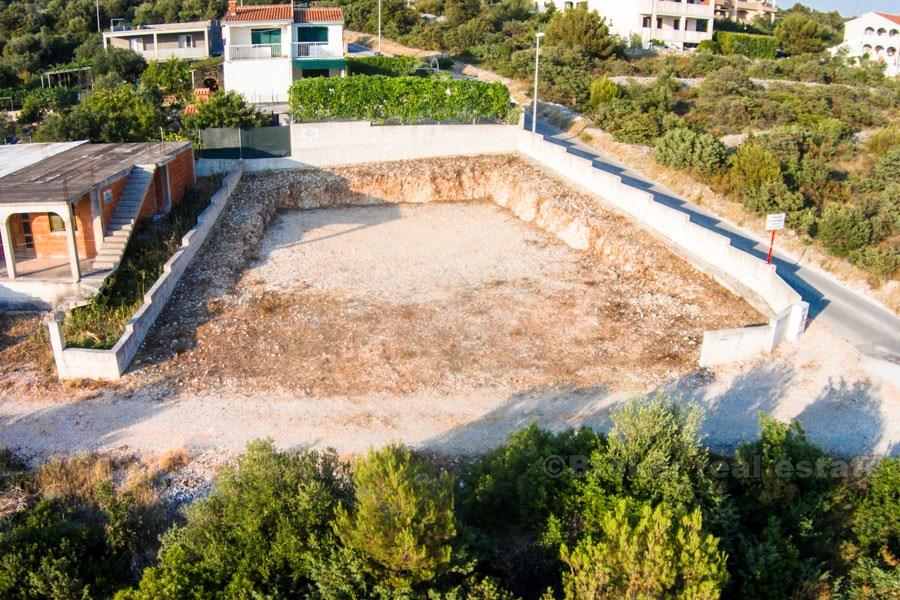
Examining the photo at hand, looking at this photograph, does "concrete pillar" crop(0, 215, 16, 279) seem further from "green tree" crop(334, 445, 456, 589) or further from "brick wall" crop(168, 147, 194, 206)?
"green tree" crop(334, 445, 456, 589)

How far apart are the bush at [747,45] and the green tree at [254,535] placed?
60385mm

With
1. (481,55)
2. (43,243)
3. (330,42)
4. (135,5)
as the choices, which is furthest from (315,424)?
(135,5)

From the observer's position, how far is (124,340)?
56.2ft

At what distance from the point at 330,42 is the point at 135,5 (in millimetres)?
48229

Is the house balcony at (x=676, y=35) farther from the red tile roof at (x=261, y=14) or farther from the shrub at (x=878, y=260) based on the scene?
the shrub at (x=878, y=260)

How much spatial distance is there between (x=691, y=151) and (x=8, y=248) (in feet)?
81.6

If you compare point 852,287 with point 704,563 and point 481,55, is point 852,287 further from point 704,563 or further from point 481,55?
point 481,55

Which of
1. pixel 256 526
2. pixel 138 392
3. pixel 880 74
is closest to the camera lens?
pixel 256 526

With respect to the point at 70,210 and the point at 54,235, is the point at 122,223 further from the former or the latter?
the point at 70,210

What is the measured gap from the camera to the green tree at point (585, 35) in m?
52.0

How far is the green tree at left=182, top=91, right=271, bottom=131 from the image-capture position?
100ft

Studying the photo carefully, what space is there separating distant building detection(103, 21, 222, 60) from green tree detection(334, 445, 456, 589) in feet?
178

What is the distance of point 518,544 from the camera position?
11.4m

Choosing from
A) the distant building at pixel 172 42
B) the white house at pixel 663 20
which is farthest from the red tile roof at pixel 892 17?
the distant building at pixel 172 42
